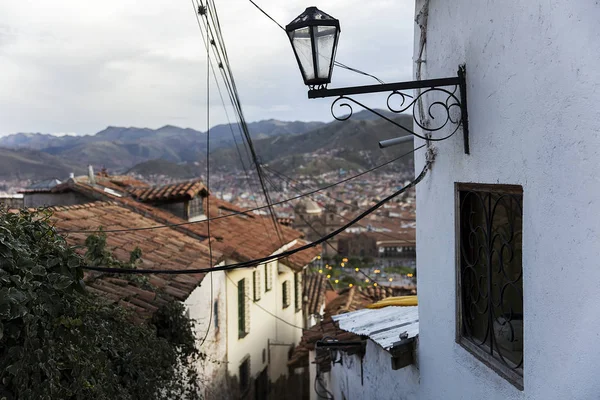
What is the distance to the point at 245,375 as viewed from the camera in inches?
526

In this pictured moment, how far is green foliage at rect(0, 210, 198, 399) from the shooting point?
2914mm

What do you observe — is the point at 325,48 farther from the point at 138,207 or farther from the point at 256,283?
the point at 256,283

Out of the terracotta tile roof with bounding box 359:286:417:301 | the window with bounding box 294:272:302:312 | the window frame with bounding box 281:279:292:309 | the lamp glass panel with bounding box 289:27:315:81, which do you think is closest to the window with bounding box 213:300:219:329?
the window frame with bounding box 281:279:292:309

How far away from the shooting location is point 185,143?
6368 inches

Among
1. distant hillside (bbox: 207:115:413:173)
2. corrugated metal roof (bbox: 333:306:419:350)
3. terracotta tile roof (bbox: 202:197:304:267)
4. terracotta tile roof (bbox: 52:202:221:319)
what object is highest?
distant hillside (bbox: 207:115:413:173)

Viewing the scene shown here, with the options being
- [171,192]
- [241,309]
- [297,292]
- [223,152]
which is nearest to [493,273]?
[241,309]

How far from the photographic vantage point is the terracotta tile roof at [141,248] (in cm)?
570

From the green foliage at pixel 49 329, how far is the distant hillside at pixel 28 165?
5086cm

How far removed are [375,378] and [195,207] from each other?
8.94m

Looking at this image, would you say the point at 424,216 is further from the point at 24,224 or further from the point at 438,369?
the point at 24,224

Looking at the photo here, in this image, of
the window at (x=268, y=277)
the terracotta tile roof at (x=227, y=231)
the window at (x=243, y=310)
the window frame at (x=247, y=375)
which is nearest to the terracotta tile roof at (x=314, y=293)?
the terracotta tile roof at (x=227, y=231)

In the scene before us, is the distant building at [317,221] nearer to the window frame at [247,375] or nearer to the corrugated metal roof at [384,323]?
the window frame at [247,375]

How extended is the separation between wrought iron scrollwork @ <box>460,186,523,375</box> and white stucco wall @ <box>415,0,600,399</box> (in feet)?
0.54

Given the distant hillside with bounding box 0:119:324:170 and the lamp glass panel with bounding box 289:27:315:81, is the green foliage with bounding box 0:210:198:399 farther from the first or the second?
the distant hillside with bounding box 0:119:324:170
